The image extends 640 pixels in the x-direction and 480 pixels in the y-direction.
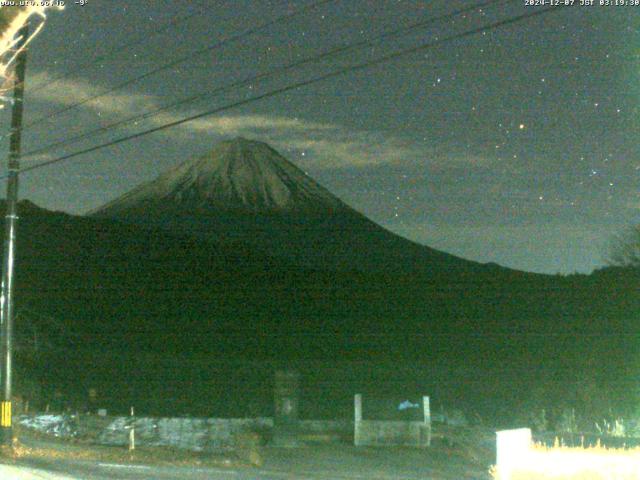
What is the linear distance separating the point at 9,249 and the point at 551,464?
10.7 m

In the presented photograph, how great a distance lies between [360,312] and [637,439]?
77353 millimetres

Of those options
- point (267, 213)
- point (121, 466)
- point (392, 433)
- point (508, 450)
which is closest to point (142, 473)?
point (121, 466)

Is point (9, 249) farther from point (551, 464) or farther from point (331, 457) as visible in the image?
point (551, 464)

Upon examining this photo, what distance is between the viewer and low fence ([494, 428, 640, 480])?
11.1 m

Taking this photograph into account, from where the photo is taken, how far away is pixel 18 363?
36.2 meters

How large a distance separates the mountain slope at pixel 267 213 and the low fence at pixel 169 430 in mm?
96535

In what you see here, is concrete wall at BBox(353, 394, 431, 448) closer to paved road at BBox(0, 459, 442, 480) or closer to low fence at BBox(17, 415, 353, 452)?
low fence at BBox(17, 415, 353, 452)

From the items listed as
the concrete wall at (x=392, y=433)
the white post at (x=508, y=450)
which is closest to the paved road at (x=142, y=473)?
the white post at (x=508, y=450)

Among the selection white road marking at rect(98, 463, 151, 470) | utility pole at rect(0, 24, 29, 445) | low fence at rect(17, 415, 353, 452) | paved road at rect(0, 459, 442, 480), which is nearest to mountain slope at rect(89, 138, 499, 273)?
low fence at rect(17, 415, 353, 452)

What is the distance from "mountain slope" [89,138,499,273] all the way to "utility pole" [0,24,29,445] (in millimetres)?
103822

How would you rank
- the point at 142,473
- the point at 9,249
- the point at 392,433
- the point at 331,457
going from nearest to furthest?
the point at 142,473 < the point at 9,249 < the point at 331,457 < the point at 392,433

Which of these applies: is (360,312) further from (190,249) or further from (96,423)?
(96,423)

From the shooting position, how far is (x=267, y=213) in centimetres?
15512

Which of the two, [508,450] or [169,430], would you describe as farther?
[169,430]
